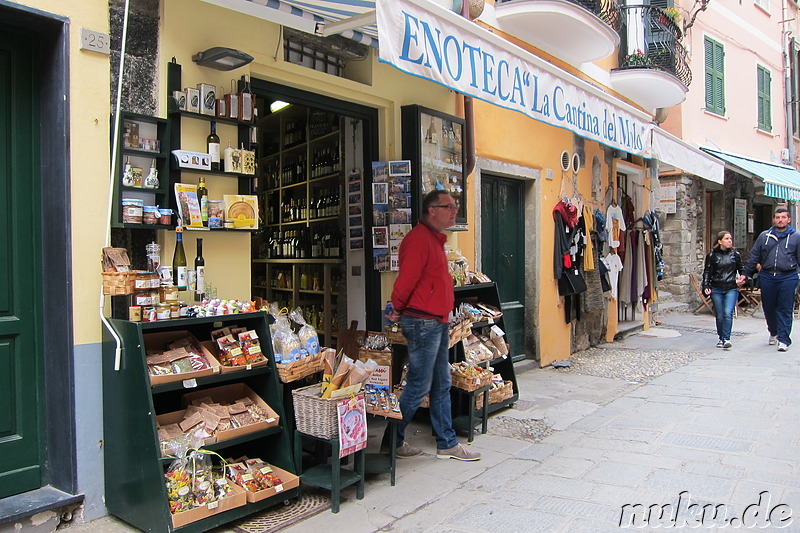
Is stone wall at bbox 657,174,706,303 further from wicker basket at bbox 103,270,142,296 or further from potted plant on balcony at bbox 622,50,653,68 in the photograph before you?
wicker basket at bbox 103,270,142,296

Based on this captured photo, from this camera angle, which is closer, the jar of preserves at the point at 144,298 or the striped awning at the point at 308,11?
the jar of preserves at the point at 144,298

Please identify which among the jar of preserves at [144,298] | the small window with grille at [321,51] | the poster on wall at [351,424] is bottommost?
the poster on wall at [351,424]

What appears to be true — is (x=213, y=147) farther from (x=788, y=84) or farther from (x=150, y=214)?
(x=788, y=84)

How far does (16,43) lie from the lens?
3414 mm

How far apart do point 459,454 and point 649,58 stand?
8.28 m

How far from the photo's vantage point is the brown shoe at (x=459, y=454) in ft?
14.7

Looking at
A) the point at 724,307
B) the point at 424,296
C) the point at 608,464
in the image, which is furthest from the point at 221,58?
the point at 724,307

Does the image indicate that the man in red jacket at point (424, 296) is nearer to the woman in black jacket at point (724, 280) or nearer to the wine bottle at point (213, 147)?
the wine bottle at point (213, 147)

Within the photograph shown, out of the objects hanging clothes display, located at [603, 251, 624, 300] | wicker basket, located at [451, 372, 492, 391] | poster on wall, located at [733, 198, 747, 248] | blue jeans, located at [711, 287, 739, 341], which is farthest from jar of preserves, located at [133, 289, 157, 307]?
poster on wall, located at [733, 198, 747, 248]

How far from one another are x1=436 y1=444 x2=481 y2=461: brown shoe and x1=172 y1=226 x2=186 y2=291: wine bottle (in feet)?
7.27

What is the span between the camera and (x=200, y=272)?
148 inches

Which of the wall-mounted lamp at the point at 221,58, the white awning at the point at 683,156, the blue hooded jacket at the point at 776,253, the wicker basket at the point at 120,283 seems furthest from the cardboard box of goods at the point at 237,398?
the blue hooded jacket at the point at 776,253

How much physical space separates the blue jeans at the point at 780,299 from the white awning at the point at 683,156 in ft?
5.56

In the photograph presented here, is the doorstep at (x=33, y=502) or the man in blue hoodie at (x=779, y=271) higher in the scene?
the man in blue hoodie at (x=779, y=271)
